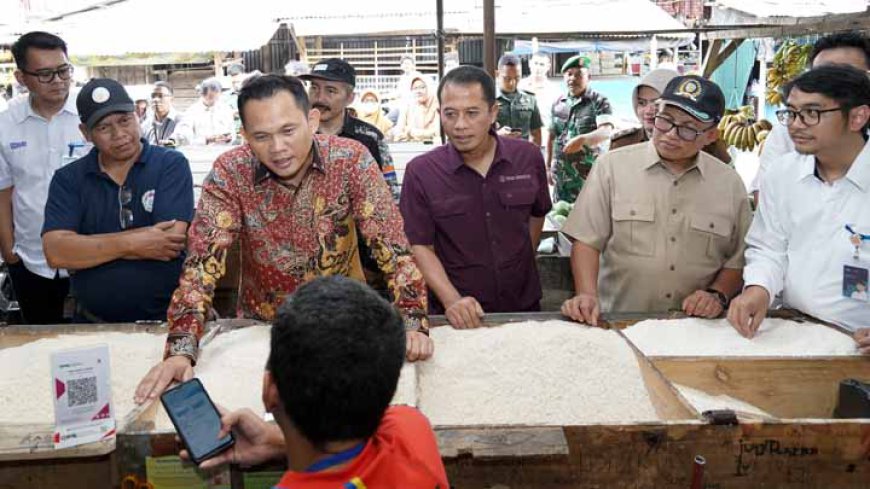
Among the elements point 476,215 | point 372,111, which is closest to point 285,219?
point 476,215

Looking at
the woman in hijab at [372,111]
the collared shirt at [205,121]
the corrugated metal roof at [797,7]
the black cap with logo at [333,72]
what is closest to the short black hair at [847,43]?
the corrugated metal roof at [797,7]

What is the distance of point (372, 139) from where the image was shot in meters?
3.51

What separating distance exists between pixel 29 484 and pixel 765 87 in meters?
6.54

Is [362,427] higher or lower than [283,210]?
lower

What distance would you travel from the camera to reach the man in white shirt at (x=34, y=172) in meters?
3.27

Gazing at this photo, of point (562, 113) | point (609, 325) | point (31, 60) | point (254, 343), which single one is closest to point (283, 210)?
point (254, 343)

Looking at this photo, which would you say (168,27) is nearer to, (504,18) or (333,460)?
(504,18)

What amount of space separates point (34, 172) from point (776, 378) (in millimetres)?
3042

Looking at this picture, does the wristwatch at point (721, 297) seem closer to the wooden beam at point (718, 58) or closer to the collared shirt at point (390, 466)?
the collared shirt at point (390, 466)

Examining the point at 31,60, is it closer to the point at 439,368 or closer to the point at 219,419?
the point at 439,368

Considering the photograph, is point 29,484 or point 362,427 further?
Result: point 29,484


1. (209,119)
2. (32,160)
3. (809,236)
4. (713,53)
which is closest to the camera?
(809,236)

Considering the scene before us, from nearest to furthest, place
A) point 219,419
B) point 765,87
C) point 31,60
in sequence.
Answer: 1. point 219,419
2. point 31,60
3. point 765,87

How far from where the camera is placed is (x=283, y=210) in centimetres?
217
